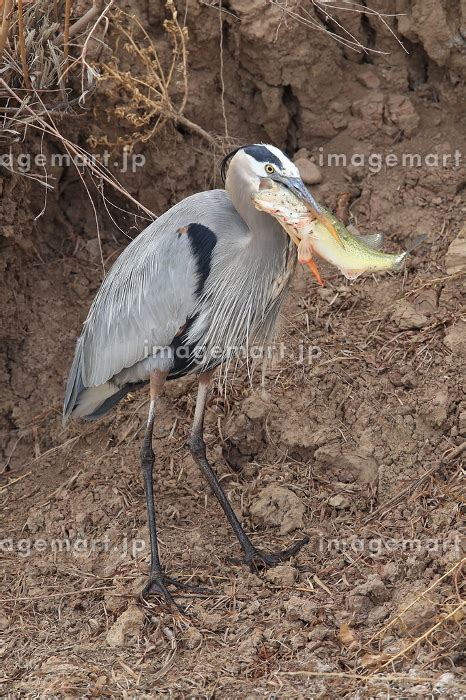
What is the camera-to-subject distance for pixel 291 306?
18.0ft

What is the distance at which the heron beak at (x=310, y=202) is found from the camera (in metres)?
3.99

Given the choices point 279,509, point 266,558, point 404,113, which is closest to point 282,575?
point 266,558

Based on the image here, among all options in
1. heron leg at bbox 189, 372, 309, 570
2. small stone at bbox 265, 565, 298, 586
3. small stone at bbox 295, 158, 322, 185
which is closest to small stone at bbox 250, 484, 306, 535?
heron leg at bbox 189, 372, 309, 570

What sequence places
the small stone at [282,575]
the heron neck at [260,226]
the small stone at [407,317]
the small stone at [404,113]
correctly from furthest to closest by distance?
the small stone at [404,113] → the small stone at [407,317] → the heron neck at [260,226] → the small stone at [282,575]

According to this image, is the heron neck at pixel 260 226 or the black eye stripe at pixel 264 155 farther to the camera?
the heron neck at pixel 260 226

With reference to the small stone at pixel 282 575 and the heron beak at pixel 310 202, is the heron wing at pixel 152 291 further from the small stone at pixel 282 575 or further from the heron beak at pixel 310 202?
the small stone at pixel 282 575

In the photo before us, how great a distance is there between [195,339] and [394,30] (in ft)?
6.92

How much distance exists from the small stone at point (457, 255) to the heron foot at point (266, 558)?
1586mm

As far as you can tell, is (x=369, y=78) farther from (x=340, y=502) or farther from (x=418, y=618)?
(x=418, y=618)

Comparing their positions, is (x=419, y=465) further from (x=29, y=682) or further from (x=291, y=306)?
(x=29, y=682)

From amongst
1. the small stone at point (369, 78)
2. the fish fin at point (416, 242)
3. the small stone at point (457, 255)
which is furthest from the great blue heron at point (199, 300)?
the small stone at point (369, 78)

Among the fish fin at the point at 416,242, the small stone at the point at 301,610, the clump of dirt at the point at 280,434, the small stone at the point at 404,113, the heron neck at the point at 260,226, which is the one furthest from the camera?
the small stone at the point at 404,113

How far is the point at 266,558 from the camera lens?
4512mm

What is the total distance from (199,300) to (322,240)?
81cm
